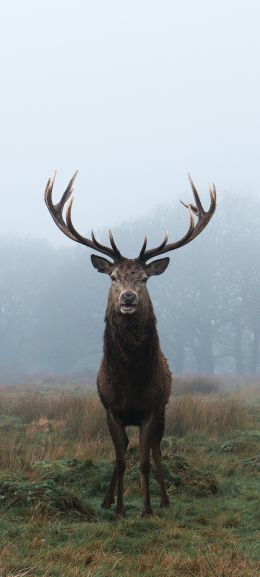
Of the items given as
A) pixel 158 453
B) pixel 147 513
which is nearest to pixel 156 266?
pixel 158 453

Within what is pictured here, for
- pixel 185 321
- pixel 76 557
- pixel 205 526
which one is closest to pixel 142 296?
pixel 205 526

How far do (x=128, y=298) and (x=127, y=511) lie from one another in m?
1.95

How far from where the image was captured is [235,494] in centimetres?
627

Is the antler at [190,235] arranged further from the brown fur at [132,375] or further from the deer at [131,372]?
the brown fur at [132,375]

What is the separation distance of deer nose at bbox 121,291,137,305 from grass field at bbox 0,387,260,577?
1726mm

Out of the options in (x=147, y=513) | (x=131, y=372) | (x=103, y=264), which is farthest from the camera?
(x=103, y=264)

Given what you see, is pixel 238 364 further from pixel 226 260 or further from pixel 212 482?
pixel 212 482

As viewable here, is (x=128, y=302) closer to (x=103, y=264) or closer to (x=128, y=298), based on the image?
(x=128, y=298)

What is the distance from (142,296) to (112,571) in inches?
97.4

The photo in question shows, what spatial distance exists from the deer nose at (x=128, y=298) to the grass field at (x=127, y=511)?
5.66 ft

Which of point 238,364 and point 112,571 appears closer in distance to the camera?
point 112,571

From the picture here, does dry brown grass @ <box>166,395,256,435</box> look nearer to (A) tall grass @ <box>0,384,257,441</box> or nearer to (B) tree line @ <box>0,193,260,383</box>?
(A) tall grass @ <box>0,384,257,441</box>

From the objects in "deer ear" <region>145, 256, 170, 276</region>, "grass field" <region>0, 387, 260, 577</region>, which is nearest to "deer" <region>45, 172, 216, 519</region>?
"deer ear" <region>145, 256, 170, 276</region>

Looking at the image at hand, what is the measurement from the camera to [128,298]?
17.3 ft
